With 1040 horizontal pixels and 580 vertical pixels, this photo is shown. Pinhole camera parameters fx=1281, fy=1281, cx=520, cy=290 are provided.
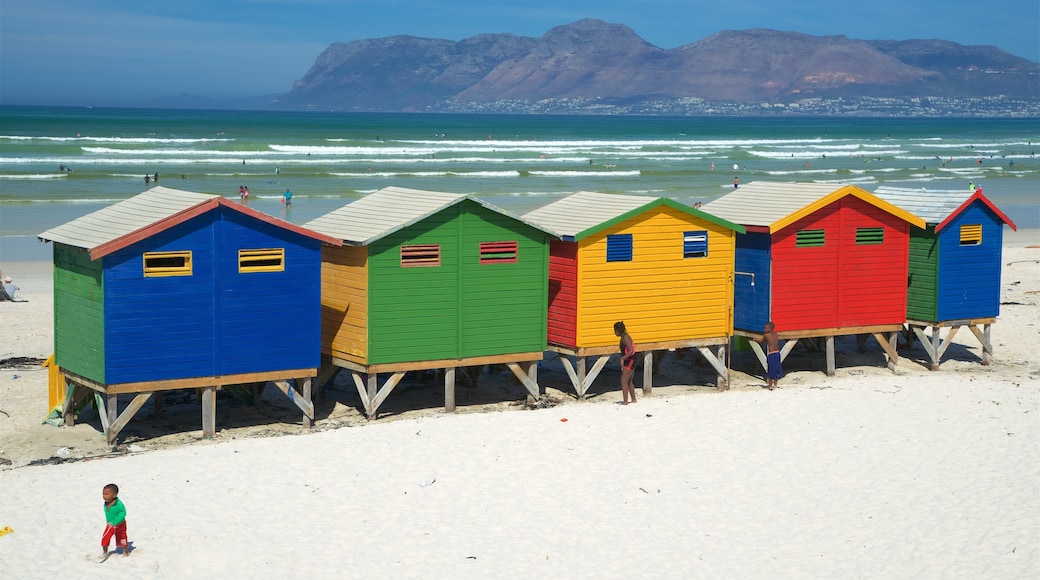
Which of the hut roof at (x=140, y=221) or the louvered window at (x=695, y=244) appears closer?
the hut roof at (x=140, y=221)

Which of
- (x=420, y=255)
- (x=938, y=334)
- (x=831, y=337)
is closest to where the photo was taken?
(x=420, y=255)

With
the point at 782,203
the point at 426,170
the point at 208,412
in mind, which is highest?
the point at 426,170

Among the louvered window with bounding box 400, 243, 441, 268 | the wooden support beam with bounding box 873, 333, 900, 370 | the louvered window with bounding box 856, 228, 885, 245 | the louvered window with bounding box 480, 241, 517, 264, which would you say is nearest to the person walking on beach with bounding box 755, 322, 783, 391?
the louvered window with bounding box 856, 228, 885, 245

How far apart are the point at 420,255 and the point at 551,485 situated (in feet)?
13.7

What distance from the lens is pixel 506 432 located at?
54.7 ft

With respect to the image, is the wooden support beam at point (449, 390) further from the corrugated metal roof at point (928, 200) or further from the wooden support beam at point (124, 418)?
the corrugated metal roof at point (928, 200)

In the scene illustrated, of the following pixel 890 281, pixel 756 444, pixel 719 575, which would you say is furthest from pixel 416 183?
pixel 719 575

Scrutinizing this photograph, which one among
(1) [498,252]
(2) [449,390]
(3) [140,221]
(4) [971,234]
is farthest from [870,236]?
(3) [140,221]

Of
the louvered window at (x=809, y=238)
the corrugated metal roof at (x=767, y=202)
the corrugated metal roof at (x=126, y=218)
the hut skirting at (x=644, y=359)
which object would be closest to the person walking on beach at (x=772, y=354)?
the hut skirting at (x=644, y=359)

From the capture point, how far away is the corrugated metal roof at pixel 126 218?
15711 millimetres

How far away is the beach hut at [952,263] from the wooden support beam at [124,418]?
12733 millimetres

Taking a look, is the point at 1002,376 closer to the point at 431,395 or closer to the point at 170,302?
the point at 431,395

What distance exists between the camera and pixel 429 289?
17422mm

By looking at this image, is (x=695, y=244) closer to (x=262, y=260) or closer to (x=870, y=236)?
(x=870, y=236)
